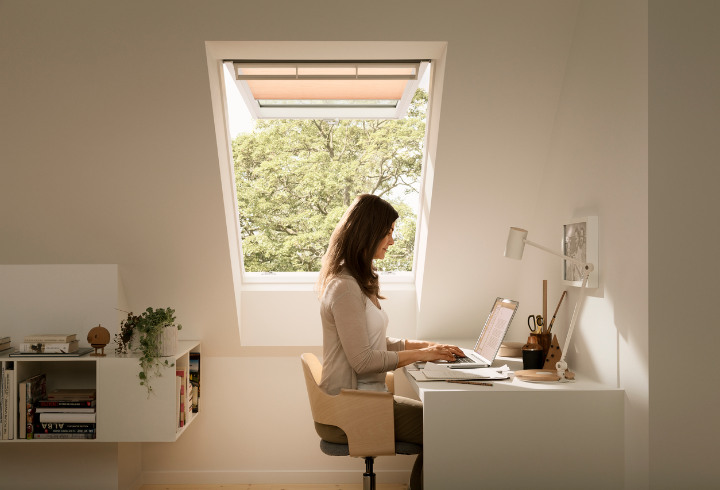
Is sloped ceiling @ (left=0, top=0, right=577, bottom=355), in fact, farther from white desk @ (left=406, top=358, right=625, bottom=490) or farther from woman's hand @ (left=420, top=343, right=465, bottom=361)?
white desk @ (left=406, top=358, right=625, bottom=490)

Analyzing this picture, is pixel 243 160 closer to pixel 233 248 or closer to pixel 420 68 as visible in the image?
pixel 233 248

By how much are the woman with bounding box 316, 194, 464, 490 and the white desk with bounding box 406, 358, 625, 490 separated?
0.21 meters

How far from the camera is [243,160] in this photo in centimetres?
519

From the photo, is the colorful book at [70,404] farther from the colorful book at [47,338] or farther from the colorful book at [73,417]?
the colorful book at [47,338]

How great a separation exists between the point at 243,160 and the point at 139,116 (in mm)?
2017

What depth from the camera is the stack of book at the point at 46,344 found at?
3.47 m

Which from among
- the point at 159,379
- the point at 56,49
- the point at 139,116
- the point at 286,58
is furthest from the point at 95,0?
the point at 159,379

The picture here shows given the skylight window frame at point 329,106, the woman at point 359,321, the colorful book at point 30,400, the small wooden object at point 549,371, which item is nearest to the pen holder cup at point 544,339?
the small wooden object at point 549,371

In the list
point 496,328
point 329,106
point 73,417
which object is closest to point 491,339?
point 496,328

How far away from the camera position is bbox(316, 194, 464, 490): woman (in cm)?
272

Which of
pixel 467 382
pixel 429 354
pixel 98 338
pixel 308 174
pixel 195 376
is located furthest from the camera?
pixel 308 174

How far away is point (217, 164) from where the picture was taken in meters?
3.34

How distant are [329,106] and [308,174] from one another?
165cm

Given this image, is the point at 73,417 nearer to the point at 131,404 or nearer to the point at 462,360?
the point at 131,404
